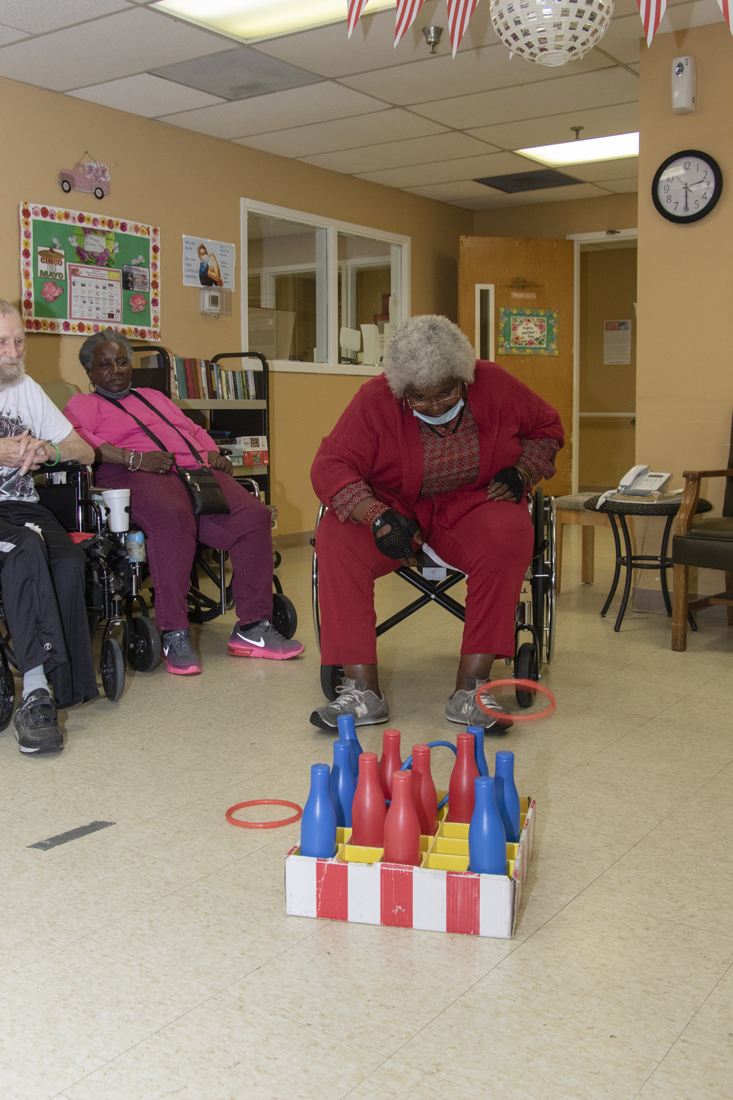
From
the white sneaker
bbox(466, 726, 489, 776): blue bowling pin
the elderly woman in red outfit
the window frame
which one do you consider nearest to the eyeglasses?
the elderly woman in red outfit

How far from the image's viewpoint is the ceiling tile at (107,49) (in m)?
3.93

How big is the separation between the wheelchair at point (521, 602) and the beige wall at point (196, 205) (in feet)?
8.77

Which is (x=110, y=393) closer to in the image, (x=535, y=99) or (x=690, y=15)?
(x=690, y=15)

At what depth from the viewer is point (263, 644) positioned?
11.6 ft

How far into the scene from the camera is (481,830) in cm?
Answer: 156

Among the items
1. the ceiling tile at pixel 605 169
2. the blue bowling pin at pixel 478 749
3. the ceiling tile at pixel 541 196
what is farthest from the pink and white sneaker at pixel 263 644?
the ceiling tile at pixel 541 196

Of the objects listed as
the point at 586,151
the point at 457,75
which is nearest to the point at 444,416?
the point at 457,75

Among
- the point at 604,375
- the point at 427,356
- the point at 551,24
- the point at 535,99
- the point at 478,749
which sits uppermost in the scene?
the point at 535,99

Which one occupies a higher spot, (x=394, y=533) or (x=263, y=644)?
(x=394, y=533)

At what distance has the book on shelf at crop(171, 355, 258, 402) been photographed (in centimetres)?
516

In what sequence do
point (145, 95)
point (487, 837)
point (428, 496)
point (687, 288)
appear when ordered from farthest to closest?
point (145, 95) < point (687, 288) < point (428, 496) < point (487, 837)

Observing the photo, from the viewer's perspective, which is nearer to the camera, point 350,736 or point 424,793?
point 424,793

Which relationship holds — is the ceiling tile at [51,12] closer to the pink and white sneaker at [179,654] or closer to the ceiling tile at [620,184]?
the pink and white sneaker at [179,654]

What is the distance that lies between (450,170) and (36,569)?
4.84 m
